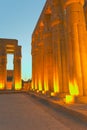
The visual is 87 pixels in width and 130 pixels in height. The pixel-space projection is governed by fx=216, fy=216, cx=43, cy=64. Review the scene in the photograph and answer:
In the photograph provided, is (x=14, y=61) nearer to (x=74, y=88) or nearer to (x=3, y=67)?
(x=3, y=67)

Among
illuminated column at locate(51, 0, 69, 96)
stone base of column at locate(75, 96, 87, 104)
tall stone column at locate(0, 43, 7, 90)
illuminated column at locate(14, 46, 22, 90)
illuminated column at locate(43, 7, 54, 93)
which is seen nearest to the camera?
stone base of column at locate(75, 96, 87, 104)

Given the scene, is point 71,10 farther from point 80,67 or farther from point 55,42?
point 55,42

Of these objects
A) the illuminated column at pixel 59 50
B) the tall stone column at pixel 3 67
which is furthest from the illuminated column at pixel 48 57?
the tall stone column at pixel 3 67

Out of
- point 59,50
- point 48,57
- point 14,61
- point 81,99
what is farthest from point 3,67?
point 81,99

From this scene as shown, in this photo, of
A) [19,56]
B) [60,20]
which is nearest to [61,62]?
[60,20]

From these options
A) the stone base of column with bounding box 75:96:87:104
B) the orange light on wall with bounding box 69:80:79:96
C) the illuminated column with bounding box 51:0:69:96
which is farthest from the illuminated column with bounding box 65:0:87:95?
the illuminated column with bounding box 51:0:69:96

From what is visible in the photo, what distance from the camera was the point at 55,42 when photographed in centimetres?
1458

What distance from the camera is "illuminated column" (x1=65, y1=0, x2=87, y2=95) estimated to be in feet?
32.5

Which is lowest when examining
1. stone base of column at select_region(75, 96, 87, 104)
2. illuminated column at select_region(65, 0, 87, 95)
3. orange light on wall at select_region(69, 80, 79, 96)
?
stone base of column at select_region(75, 96, 87, 104)

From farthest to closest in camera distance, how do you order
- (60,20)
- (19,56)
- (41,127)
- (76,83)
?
(19,56)
(60,20)
(76,83)
(41,127)

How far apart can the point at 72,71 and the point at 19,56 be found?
1031 inches

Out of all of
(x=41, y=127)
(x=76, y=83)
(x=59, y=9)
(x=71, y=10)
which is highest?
(x=59, y=9)

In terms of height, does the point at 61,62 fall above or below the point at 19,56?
below

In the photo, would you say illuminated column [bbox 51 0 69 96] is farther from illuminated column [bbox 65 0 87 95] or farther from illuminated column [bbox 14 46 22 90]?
illuminated column [bbox 14 46 22 90]
